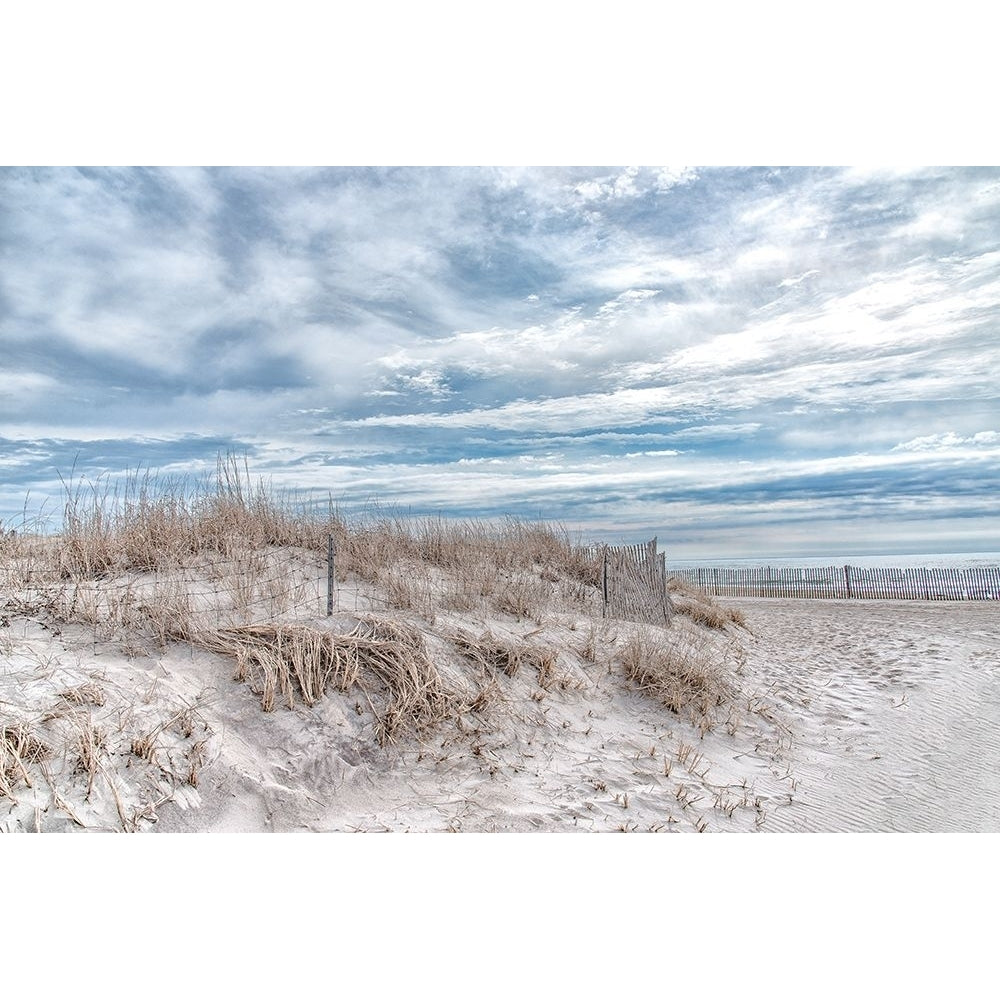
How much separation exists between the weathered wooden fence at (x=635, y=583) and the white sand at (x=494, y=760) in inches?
102

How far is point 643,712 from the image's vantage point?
5355 mm

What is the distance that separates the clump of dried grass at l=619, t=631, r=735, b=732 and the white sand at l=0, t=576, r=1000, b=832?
0.36 feet

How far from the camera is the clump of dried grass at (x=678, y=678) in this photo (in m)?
5.42

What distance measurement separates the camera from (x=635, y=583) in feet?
29.9

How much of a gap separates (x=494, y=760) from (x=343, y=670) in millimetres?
1079

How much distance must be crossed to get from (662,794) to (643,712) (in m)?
1.36

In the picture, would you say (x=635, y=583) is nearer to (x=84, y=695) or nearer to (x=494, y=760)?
(x=494, y=760)

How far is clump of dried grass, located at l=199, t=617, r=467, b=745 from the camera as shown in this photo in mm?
4316

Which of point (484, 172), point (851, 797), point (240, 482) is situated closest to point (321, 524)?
point (240, 482)

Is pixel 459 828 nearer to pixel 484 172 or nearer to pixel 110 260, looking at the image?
pixel 484 172

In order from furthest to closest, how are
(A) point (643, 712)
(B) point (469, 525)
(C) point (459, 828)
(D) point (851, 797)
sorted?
(B) point (469, 525)
(A) point (643, 712)
(D) point (851, 797)
(C) point (459, 828)

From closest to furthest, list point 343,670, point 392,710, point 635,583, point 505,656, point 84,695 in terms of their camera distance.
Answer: point 84,695, point 392,710, point 343,670, point 505,656, point 635,583

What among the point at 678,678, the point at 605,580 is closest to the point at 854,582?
the point at 605,580

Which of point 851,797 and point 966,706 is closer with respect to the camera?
point 851,797
